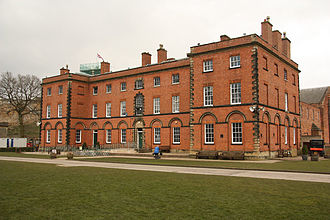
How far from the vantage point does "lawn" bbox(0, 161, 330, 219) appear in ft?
22.6

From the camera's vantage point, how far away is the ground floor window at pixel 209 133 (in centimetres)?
2895

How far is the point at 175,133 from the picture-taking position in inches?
1351

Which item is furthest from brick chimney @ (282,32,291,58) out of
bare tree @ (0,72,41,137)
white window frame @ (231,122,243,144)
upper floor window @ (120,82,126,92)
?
Result: bare tree @ (0,72,41,137)

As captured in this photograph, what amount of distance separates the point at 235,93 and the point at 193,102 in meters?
4.59

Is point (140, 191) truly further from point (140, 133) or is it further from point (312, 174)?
point (140, 133)

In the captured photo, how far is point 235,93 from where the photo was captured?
91.9 ft

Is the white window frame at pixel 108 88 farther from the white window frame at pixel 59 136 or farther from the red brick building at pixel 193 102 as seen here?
the white window frame at pixel 59 136

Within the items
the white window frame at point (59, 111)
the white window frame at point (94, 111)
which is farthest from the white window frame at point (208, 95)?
the white window frame at point (59, 111)

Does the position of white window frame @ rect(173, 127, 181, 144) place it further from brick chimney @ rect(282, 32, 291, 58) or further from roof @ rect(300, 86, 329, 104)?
roof @ rect(300, 86, 329, 104)

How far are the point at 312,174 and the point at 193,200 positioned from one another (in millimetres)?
9852

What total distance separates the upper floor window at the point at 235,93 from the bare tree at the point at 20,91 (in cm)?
4055

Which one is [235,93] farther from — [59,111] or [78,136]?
[59,111]

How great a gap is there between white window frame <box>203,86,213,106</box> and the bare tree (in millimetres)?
37745

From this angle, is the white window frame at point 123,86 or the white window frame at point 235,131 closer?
the white window frame at point 235,131
